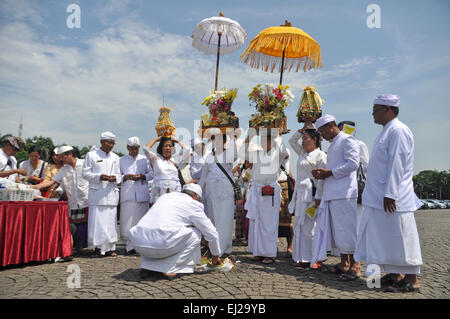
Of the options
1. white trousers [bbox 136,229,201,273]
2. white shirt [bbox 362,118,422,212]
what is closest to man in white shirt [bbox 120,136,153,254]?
white trousers [bbox 136,229,201,273]

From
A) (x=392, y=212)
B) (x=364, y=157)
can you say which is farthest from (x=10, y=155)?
(x=392, y=212)

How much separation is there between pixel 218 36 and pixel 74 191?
195 inches

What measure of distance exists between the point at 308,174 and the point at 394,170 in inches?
66.1

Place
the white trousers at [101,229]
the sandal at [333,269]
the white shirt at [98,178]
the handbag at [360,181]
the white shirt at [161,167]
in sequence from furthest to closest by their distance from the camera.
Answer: the white shirt at [161,167]
the white shirt at [98,178]
the white trousers at [101,229]
the handbag at [360,181]
the sandal at [333,269]

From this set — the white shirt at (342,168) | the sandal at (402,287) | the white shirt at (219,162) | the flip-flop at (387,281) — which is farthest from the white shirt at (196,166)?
the sandal at (402,287)

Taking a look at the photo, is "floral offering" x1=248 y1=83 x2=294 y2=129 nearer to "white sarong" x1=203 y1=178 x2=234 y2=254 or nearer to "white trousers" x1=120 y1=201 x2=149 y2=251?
"white sarong" x1=203 y1=178 x2=234 y2=254

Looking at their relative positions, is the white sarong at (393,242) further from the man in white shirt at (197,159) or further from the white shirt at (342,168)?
the man in white shirt at (197,159)

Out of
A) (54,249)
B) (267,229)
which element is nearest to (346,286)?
(267,229)

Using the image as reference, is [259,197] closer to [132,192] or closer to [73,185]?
[132,192]

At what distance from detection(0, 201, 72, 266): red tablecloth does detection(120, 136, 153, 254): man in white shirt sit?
1.28 metres

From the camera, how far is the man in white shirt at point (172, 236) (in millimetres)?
4219

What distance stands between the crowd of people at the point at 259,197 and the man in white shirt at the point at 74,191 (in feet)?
0.07

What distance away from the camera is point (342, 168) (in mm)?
4664

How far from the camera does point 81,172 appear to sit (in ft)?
21.8
